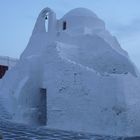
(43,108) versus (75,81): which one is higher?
(75,81)

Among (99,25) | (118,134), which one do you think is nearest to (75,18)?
(99,25)

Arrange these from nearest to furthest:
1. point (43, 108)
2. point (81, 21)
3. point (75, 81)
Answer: point (75, 81) < point (43, 108) < point (81, 21)

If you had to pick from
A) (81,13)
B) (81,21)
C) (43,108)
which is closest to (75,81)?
(43,108)

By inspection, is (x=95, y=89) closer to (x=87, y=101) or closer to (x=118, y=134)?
(x=87, y=101)

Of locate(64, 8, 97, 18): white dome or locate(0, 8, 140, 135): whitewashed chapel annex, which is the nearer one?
Answer: locate(0, 8, 140, 135): whitewashed chapel annex

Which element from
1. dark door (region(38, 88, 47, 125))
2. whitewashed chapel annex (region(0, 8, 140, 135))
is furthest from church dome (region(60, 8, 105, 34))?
dark door (region(38, 88, 47, 125))

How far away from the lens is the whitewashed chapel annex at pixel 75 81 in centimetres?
1350

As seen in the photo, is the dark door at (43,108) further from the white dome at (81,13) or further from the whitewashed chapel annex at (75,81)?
the white dome at (81,13)

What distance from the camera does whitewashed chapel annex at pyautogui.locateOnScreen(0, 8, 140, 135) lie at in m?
13.5

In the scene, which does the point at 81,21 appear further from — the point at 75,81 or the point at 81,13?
the point at 75,81

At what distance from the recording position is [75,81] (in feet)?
48.1

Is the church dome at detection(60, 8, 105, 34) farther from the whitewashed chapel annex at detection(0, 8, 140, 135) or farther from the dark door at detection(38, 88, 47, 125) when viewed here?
the dark door at detection(38, 88, 47, 125)

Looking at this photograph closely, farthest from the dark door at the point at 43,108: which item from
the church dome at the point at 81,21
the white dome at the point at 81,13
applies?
the white dome at the point at 81,13

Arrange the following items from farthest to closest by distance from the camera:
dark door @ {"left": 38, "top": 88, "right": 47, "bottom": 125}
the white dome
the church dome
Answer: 1. the white dome
2. the church dome
3. dark door @ {"left": 38, "top": 88, "right": 47, "bottom": 125}
